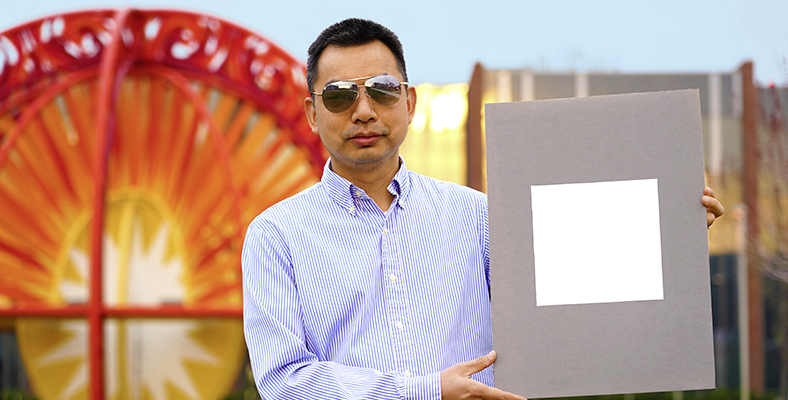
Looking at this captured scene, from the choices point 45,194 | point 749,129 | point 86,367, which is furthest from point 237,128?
point 749,129

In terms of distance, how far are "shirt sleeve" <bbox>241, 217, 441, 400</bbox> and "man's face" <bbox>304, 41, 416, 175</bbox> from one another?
25cm

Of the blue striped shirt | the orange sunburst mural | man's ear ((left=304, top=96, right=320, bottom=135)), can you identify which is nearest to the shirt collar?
the blue striped shirt

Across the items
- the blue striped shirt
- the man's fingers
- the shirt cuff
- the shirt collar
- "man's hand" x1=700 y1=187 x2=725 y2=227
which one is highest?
the shirt collar

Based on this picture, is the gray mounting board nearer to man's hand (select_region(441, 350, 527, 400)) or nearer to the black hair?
man's hand (select_region(441, 350, 527, 400))

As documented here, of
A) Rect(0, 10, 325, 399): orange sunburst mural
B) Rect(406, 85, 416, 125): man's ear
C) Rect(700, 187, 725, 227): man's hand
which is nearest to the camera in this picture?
Rect(700, 187, 725, 227): man's hand

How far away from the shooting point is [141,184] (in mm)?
5336

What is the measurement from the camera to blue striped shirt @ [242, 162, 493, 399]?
4.35ft

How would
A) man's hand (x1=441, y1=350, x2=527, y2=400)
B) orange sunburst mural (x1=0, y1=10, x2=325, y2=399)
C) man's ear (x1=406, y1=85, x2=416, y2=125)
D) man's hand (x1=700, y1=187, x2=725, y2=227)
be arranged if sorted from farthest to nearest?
orange sunburst mural (x1=0, y1=10, x2=325, y2=399) < man's ear (x1=406, y1=85, x2=416, y2=125) < man's hand (x1=700, y1=187, x2=725, y2=227) < man's hand (x1=441, y1=350, x2=527, y2=400)

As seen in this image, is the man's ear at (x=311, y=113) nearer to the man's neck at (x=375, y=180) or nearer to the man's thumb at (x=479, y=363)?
the man's neck at (x=375, y=180)

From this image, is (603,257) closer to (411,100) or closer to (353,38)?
(411,100)

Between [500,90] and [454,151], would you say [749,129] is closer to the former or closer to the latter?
[500,90]

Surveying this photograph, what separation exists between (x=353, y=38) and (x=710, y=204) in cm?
81

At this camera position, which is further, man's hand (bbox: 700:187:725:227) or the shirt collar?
the shirt collar

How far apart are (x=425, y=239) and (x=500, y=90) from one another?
8489mm
